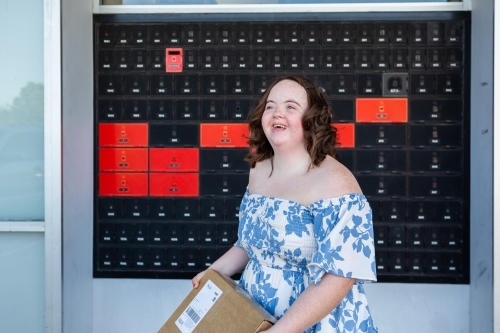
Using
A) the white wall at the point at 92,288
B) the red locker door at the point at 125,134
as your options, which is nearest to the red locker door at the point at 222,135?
the red locker door at the point at 125,134

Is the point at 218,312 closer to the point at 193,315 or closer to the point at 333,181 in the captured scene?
the point at 193,315

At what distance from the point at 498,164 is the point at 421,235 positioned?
62 cm

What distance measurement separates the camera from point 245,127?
11.5ft

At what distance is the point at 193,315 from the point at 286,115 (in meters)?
0.67

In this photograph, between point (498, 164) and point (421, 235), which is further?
point (421, 235)

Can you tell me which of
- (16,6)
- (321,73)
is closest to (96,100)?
(16,6)

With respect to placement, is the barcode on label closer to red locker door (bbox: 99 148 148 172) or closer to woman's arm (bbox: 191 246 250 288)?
woman's arm (bbox: 191 246 250 288)

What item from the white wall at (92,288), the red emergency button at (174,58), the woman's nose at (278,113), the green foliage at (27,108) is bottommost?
the white wall at (92,288)

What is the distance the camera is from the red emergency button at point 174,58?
348 cm

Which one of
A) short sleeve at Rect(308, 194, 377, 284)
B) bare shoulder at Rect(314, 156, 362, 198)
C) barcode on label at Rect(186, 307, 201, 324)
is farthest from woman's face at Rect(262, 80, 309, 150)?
barcode on label at Rect(186, 307, 201, 324)

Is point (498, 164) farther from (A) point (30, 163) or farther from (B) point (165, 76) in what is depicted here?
(A) point (30, 163)

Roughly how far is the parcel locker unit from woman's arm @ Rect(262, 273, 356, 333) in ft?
6.06

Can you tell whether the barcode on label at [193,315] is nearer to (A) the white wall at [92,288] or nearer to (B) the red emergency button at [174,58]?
(A) the white wall at [92,288]

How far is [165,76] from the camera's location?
349cm
